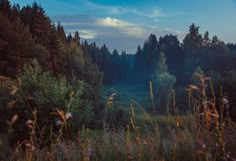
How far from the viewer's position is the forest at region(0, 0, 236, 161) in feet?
7.96

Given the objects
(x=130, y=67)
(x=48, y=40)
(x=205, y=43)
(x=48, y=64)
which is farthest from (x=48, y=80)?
(x=130, y=67)

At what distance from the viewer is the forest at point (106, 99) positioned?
7.96ft

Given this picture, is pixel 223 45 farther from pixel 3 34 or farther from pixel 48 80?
pixel 48 80

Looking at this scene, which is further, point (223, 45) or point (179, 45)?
point (179, 45)

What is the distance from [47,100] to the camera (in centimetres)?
1335

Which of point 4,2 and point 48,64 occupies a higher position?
point 4,2

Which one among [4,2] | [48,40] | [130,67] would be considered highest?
[4,2]

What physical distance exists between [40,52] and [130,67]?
59807 millimetres

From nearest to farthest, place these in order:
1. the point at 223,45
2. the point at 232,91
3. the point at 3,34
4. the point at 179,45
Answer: the point at 232,91
the point at 3,34
the point at 223,45
the point at 179,45

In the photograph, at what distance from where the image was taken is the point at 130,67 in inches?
3406

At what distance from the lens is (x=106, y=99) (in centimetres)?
3153

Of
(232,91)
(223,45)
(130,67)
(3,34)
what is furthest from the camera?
(130,67)

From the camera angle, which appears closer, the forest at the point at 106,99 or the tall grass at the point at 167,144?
the tall grass at the point at 167,144

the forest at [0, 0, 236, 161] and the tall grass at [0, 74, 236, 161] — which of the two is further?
the forest at [0, 0, 236, 161]
